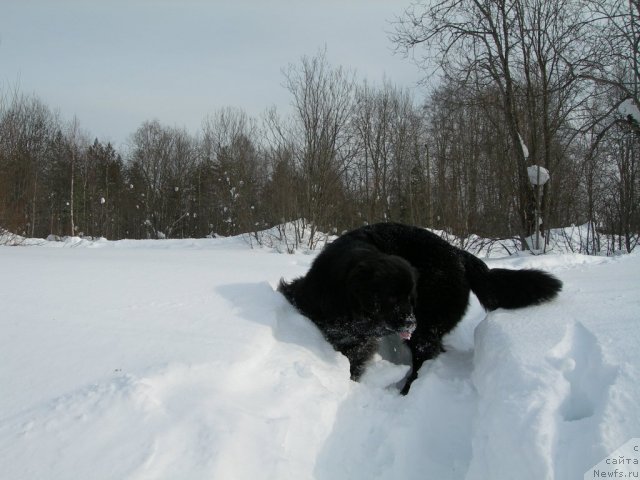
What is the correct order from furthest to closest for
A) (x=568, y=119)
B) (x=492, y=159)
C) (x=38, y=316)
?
(x=492, y=159) < (x=568, y=119) < (x=38, y=316)

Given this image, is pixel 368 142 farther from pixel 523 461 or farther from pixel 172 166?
pixel 172 166

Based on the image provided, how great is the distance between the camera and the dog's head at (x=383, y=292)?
305cm

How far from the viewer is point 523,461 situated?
1578 mm

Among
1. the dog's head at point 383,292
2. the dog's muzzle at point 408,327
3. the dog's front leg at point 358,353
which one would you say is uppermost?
the dog's head at point 383,292

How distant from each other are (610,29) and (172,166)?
35.2m

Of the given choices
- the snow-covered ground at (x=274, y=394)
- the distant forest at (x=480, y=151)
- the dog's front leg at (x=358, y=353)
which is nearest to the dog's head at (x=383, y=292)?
the dog's front leg at (x=358, y=353)

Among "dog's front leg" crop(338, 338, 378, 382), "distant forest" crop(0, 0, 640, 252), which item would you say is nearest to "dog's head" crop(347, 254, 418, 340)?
"dog's front leg" crop(338, 338, 378, 382)

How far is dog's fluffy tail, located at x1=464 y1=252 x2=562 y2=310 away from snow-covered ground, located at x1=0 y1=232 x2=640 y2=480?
0.15m

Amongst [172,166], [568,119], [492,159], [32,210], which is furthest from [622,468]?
[172,166]

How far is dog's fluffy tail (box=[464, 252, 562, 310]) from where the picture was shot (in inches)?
129

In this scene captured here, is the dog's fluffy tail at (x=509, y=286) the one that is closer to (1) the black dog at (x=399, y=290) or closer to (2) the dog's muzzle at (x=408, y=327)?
(1) the black dog at (x=399, y=290)

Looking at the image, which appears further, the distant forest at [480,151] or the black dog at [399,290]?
the distant forest at [480,151]

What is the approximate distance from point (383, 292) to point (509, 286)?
3.58ft

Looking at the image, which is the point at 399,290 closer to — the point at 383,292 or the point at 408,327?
the point at 383,292
